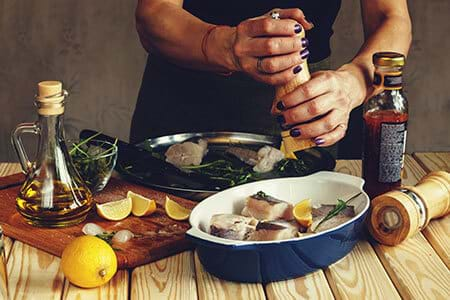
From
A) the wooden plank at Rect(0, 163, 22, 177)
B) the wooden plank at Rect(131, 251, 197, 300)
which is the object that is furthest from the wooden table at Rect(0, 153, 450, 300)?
the wooden plank at Rect(0, 163, 22, 177)

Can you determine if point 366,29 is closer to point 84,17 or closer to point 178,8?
point 178,8

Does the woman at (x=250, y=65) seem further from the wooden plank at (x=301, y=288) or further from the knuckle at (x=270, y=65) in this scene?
the wooden plank at (x=301, y=288)

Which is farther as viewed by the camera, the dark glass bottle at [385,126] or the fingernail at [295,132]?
the fingernail at [295,132]

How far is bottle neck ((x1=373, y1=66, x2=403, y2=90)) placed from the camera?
1644 millimetres

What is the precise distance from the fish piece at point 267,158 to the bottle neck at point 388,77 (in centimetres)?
31

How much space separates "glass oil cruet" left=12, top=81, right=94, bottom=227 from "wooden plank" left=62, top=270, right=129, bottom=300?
0.21m

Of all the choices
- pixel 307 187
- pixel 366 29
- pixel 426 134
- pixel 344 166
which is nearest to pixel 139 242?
pixel 307 187

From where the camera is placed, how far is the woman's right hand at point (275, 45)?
1767mm

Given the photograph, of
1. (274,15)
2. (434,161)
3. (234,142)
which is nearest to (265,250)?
(274,15)

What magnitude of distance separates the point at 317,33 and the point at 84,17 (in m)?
1.24

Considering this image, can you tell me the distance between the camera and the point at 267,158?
188 cm

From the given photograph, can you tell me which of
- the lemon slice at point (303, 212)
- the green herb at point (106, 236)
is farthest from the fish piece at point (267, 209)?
the green herb at point (106, 236)

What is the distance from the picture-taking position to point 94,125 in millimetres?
3494

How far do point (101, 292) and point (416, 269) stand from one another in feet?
1.69
